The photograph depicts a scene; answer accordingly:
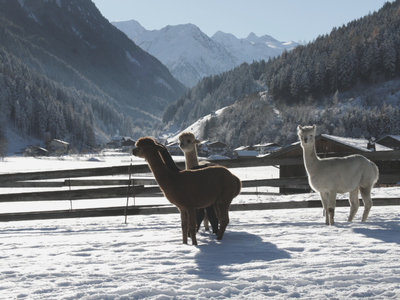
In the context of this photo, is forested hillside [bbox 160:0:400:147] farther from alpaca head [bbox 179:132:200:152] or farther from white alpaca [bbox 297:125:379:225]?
alpaca head [bbox 179:132:200:152]

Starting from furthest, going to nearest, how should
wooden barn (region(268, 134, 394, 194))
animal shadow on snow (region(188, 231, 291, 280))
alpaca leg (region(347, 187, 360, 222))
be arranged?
wooden barn (region(268, 134, 394, 194)) → alpaca leg (region(347, 187, 360, 222)) → animal shadow on snow (region(188, 231, 291, 280))

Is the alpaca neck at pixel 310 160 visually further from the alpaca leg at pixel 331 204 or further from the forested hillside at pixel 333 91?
the forested hillside at pixel 333 91

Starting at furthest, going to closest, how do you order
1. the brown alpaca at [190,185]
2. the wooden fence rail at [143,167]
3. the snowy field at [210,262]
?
1. the wooden fence rail at [143,167]
2. the brown alpaca at [190,185]
3. the snowy field at [210,262]

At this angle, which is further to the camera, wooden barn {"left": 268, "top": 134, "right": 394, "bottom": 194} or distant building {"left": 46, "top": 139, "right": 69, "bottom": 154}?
distant building {"left": 46, "top": 139, "right": 69, "bottom": 154}

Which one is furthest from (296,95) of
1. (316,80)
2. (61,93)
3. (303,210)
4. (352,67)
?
(303,210)

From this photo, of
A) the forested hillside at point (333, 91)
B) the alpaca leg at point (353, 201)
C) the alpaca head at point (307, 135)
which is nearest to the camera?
the alpaca head at point (307, 135)

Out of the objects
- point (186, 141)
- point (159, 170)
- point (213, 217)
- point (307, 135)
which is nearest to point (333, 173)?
point (307, 135)

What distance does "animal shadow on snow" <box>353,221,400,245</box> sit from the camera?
397cm

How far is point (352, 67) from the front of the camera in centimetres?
9412

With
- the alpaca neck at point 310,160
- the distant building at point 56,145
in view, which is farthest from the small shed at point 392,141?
the distant building at point 56,145

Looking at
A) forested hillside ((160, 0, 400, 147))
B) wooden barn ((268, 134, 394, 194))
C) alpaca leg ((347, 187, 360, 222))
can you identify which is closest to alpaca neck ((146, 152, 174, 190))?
alpaca leg ((347, 187, 360, 222))

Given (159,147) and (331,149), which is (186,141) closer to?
(159,147)

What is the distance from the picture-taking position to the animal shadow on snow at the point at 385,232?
13.0 ft

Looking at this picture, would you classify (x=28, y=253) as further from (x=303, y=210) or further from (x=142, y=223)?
(x=303, y=210)
